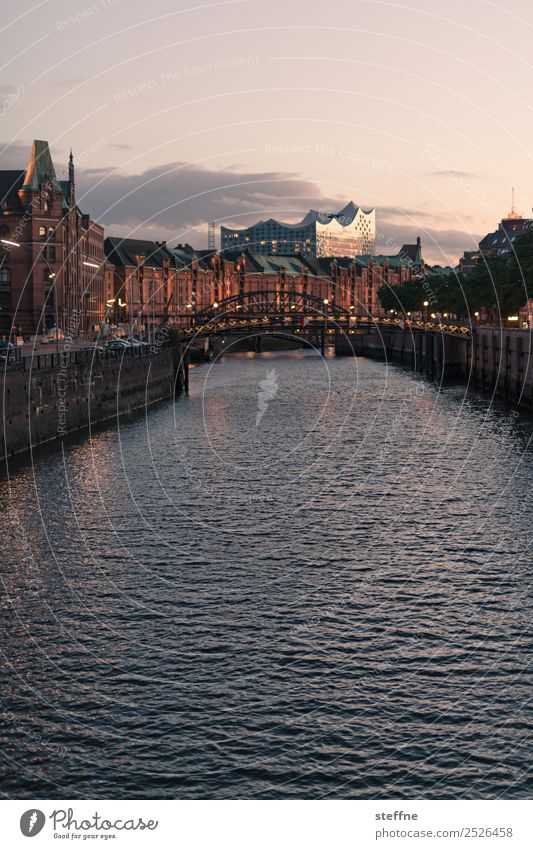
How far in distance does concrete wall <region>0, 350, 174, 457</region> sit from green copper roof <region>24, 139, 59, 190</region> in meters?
76.8

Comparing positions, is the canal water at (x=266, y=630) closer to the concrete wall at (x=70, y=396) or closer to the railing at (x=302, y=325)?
the concrete wall at (x=70, y=396)

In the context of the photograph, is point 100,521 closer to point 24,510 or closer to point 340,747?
point 24,510

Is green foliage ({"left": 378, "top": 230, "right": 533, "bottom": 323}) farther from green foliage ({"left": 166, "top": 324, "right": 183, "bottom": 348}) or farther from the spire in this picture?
the spire

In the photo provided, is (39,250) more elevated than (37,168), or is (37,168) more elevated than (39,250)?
(37,168)

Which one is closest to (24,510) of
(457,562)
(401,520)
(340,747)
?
(401,520)

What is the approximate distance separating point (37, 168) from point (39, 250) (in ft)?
52.9

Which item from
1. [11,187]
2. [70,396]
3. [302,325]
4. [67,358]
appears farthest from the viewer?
[11,187]

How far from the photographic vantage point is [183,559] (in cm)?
4197

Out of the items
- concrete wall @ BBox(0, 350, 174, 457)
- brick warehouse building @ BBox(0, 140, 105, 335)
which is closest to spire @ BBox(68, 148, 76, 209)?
brick warehouse building @ BBox(0, 140, 105, 335)

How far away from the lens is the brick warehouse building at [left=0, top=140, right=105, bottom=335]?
17600 centimetres

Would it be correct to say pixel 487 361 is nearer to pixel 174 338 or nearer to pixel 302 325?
pixel 302 325

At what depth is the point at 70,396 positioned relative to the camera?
8431cm

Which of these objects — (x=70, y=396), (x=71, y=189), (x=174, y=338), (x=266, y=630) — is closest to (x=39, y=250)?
(x=71, y=189)

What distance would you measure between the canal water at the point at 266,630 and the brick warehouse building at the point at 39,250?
114m
